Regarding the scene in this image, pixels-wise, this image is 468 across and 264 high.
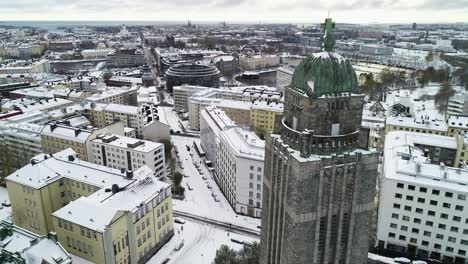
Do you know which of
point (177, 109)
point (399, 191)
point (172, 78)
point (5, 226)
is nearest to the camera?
point (5, 226)

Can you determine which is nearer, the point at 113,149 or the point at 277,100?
A: the point at 113,149

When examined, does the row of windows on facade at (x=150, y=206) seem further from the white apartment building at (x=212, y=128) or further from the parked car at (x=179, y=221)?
the white apartment building at (x=212, y=128)

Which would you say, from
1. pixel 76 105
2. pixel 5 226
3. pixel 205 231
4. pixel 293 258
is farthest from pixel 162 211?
pixel 76 105

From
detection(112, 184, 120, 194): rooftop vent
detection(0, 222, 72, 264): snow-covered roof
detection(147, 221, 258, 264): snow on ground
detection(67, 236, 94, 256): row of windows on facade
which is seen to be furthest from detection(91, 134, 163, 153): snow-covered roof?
detection(0, 222, 72, 264): snow-covered roof

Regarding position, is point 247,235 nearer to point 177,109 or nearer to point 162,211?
point 162,211

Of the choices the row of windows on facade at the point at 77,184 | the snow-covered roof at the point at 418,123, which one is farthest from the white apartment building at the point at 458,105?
the row of windows on facade at the point at 77,184

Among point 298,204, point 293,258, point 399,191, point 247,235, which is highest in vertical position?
point 298,204
